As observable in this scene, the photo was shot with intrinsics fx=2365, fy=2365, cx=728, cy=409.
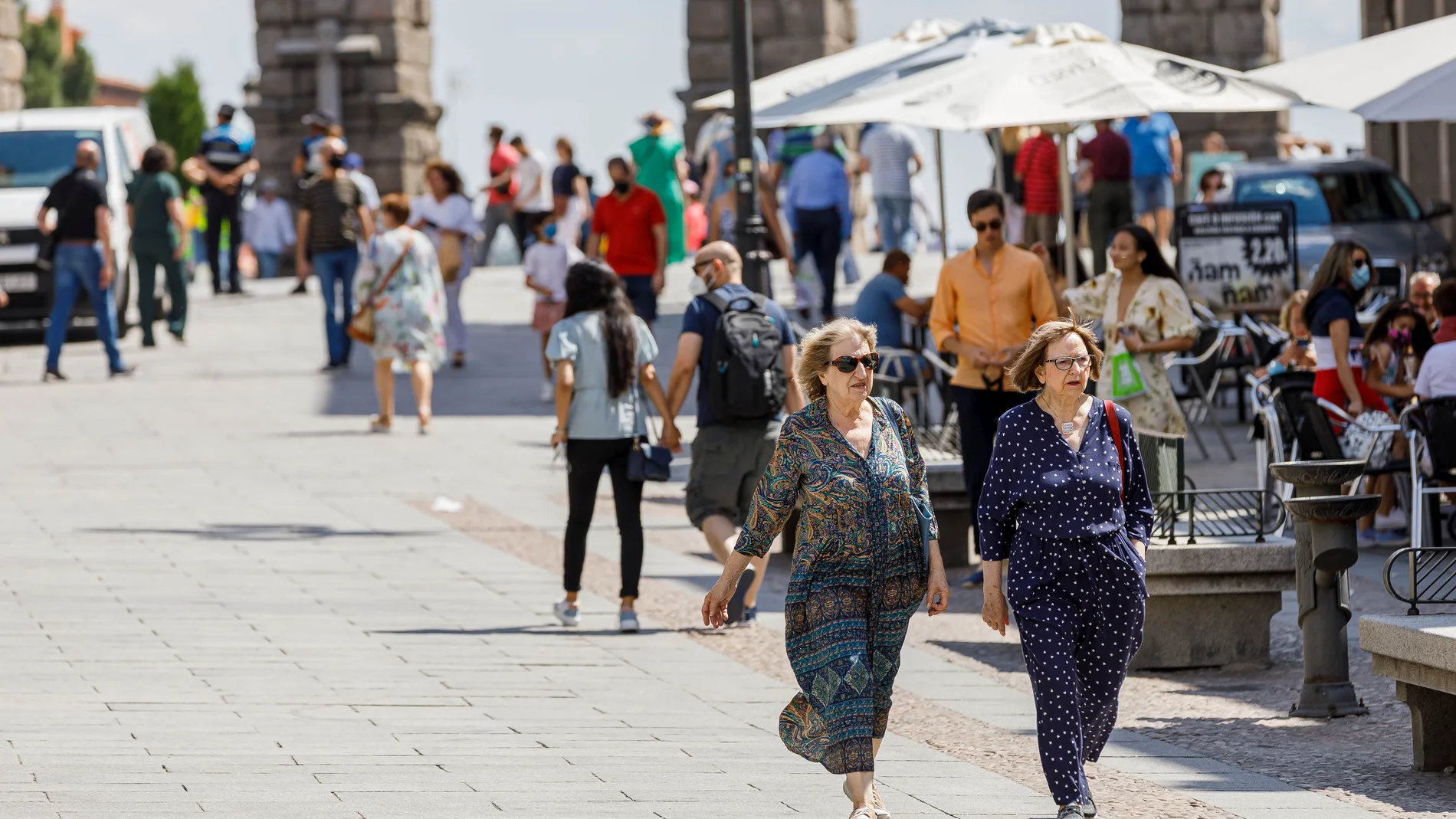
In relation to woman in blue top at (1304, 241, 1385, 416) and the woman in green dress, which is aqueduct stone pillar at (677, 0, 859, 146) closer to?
the woman in green dress

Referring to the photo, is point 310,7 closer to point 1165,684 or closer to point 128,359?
point 128,359

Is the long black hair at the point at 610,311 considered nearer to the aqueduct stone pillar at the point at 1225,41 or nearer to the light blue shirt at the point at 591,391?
the light blue shirt at the point at 591,391

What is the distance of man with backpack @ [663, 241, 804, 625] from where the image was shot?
991cm

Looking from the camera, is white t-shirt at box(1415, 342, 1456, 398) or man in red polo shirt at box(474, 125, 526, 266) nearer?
white t-shirt at box(1415, 342, 1456, 398)

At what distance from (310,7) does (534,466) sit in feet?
59.8

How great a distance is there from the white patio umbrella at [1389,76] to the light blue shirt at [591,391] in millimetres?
3324

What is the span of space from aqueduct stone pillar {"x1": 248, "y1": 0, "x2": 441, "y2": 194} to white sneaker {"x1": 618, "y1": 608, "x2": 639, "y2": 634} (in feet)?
75.7

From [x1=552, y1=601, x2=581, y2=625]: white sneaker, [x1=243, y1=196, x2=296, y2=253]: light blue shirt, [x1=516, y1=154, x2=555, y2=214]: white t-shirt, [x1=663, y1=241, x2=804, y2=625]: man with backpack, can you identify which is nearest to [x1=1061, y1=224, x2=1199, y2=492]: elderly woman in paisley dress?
[x1=663, y1=241, x2=804, y2=625]: man with backpack

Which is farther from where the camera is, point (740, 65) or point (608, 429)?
point (740, 65)

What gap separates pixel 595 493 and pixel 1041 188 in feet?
38.5

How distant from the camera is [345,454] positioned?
15836mm

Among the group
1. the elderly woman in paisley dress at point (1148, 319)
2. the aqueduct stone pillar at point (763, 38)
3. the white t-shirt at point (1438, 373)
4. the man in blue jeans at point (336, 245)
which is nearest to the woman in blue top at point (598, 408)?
the elderly woman in paisley dress at point (1148, 319)

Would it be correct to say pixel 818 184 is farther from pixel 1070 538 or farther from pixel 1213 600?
pixel 1070 538

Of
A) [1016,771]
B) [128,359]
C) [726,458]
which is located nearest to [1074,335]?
[1016,771]
